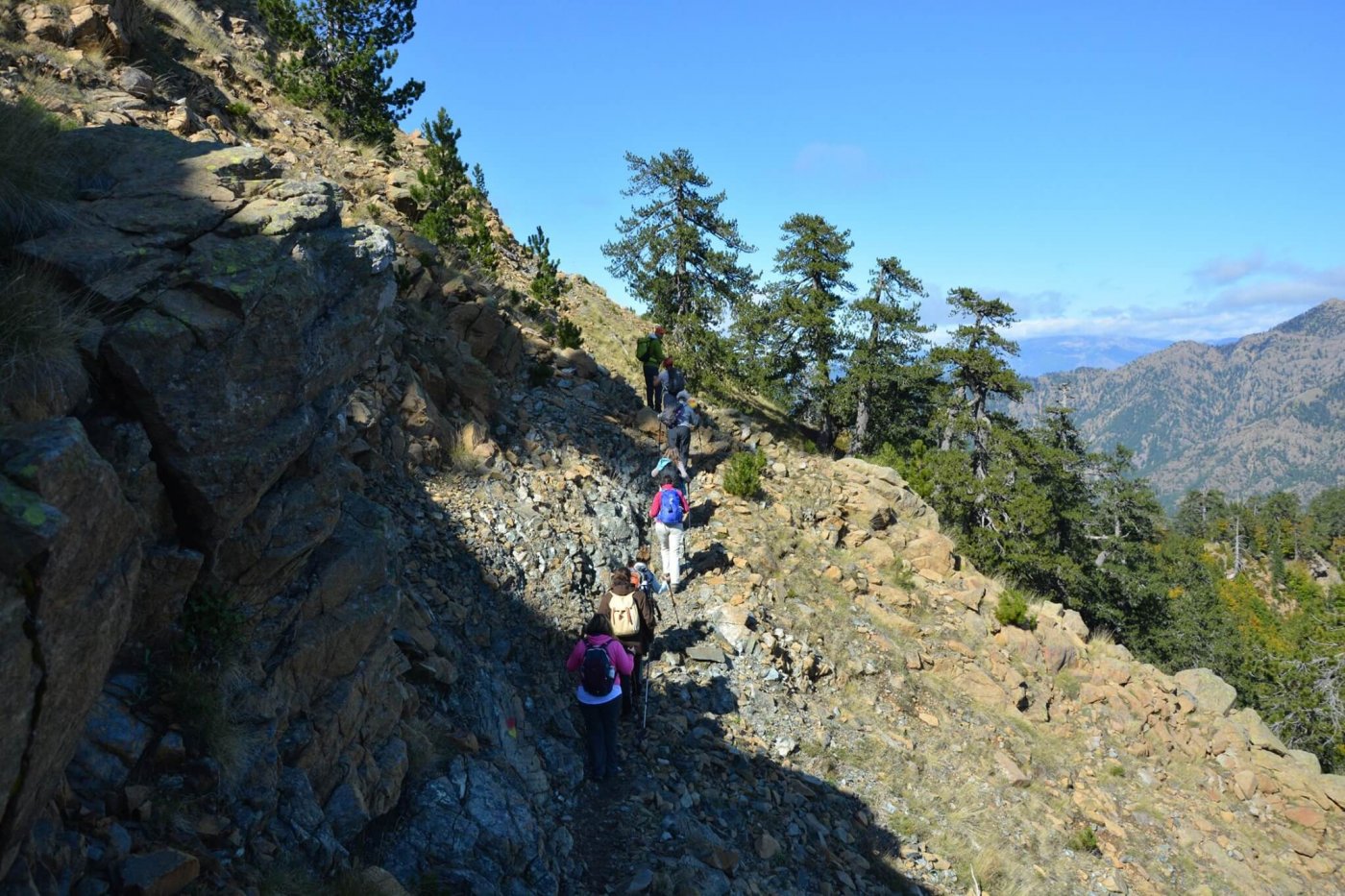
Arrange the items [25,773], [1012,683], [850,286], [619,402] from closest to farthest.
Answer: [25,773]
[1012,683]
[619,402]
[850,286]

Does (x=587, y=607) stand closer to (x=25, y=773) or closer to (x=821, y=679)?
(x=821, y=679)

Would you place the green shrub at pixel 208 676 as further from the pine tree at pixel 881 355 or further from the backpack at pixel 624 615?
the pine tree at pixel 881 355

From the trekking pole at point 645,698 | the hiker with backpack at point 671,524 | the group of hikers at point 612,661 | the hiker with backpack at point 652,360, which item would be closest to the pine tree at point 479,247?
the hiker with backpack at point 652,360

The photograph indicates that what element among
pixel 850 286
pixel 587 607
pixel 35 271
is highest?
pixel 850 286

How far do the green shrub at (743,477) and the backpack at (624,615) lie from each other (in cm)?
796

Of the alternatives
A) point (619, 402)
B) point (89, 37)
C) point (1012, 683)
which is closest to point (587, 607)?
point (619, 402)

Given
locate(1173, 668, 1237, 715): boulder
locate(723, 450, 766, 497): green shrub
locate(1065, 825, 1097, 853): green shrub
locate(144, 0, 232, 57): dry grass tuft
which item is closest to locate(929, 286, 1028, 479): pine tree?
locate(1173, 668, 1237, 715): boulder

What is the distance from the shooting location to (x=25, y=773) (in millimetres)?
3436

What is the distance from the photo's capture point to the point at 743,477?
687 inches

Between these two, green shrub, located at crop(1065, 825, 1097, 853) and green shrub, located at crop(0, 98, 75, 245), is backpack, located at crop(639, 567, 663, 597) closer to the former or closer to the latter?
green shrub, located at crop(0, 98, 75, 245)

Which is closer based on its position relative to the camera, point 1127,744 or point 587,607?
point 587,607

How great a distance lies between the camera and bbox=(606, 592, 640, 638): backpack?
9656 millimetres

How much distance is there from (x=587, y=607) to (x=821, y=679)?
15.5ft

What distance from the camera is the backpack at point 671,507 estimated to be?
13.1 meters
